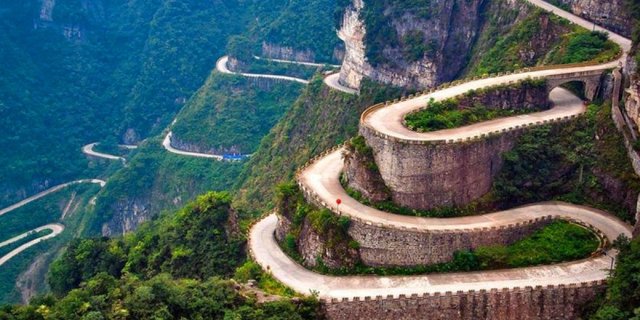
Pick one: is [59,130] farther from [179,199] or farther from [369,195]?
[369,195]

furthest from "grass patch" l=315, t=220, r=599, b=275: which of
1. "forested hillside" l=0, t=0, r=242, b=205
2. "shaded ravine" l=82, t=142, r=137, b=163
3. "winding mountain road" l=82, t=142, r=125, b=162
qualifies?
"winding mountain road" l=82, t=142, r=125, b=162

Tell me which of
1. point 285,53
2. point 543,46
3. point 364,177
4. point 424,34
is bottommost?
point 285,53

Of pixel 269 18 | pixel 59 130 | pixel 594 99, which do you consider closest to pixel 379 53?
pixel 594 99

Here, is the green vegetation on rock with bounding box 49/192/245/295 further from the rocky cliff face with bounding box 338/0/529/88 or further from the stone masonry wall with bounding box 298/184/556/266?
the rocky cliff face with bounding box 338/0/529/88

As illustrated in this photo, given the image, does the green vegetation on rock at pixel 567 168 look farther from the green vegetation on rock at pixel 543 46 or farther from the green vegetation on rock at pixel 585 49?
the green vegetation on rock at pixel 543 46

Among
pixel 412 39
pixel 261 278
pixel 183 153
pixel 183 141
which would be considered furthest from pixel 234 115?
pixel 261 278

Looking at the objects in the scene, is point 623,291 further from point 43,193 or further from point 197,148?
point 43,193

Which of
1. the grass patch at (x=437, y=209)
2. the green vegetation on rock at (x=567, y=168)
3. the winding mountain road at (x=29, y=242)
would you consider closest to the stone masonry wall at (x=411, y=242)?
the grass patch at (x=437, y=209)
